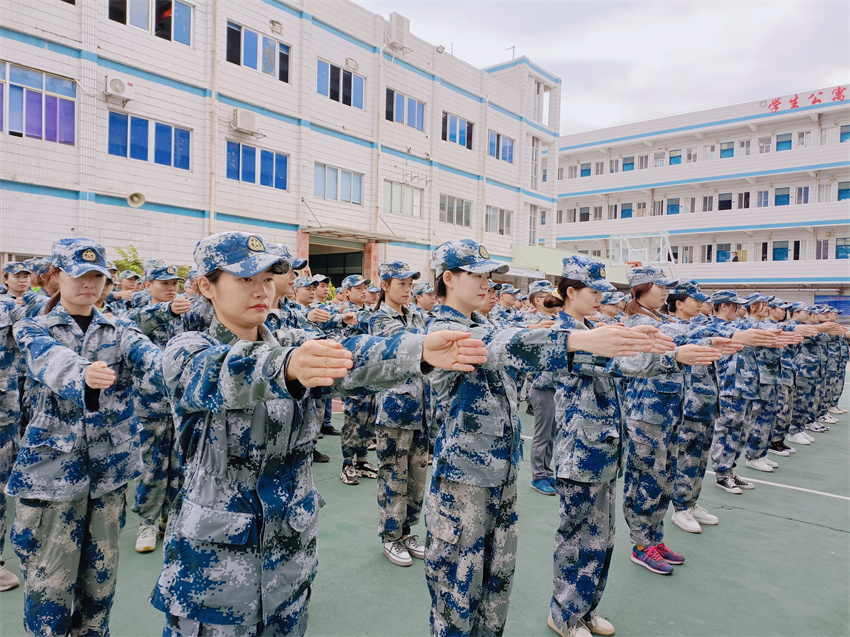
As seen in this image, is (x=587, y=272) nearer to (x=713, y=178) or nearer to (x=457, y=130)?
(x=457, y=130)

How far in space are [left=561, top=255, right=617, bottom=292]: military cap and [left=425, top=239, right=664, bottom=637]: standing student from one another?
737mm

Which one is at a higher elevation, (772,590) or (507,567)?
(507,567)

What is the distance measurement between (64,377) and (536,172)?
25.4 meters

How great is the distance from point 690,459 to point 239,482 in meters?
4.01

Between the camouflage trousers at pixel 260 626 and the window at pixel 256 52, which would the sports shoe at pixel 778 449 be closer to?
the camouflage trousers at pixel 260 626

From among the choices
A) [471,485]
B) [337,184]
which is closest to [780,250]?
[337,184]

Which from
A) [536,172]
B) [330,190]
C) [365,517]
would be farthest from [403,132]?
[365,517]

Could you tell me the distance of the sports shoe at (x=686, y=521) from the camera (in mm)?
4547

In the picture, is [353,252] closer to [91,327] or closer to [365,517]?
[365,517]

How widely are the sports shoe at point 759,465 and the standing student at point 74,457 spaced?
6876 millimetres

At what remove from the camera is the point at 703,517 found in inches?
188

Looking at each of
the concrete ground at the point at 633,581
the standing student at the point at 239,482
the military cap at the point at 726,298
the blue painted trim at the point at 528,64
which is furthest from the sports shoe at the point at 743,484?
the blue painted trim at the point at 528,64

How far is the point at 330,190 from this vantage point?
56.2 feet

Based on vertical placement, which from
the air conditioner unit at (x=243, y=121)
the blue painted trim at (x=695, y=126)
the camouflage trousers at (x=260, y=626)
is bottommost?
the camouflage trousers at (x=260, y=626)
